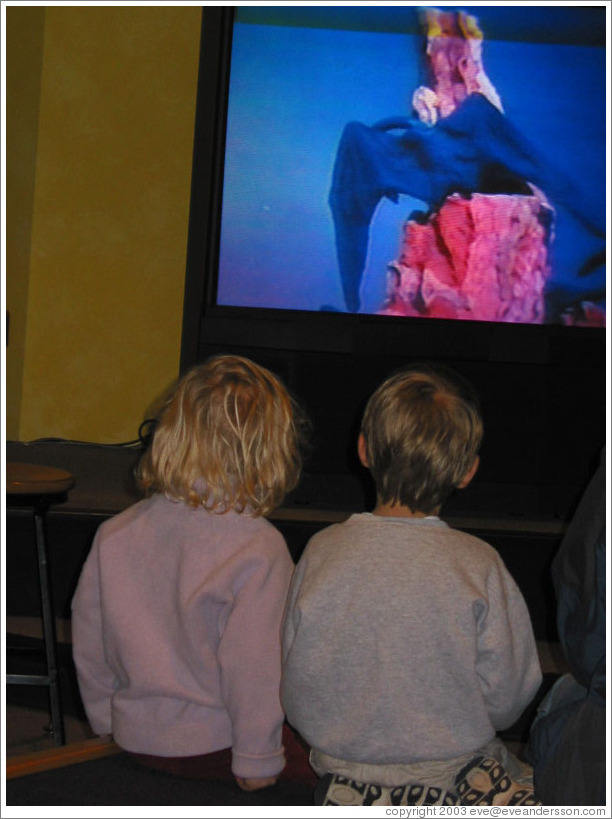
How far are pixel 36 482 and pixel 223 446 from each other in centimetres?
70

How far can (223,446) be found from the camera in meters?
1.38

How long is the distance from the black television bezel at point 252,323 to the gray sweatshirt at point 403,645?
1923 millimetres

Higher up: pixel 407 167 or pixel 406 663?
pixel 407 167

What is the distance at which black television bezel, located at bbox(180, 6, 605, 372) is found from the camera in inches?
125

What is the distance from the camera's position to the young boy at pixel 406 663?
126 cm

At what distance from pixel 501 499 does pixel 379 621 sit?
2048mm

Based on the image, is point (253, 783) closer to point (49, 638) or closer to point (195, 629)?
point (195, 629)

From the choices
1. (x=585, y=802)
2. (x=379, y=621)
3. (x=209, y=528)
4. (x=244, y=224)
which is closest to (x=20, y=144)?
(x=244, y=224)

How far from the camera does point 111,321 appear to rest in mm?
3689

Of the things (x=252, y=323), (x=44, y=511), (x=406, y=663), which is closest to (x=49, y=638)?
(x=44, y=511)

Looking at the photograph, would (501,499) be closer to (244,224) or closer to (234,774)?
(244,224)

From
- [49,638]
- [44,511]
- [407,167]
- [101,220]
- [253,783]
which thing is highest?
[407,167]

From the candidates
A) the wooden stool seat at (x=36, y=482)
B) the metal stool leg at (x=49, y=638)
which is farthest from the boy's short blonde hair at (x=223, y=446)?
the metal stool leg at (x=49, y=638)

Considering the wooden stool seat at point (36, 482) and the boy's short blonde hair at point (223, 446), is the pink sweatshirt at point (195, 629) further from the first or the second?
the wooden stool seat at point (36, 482)
